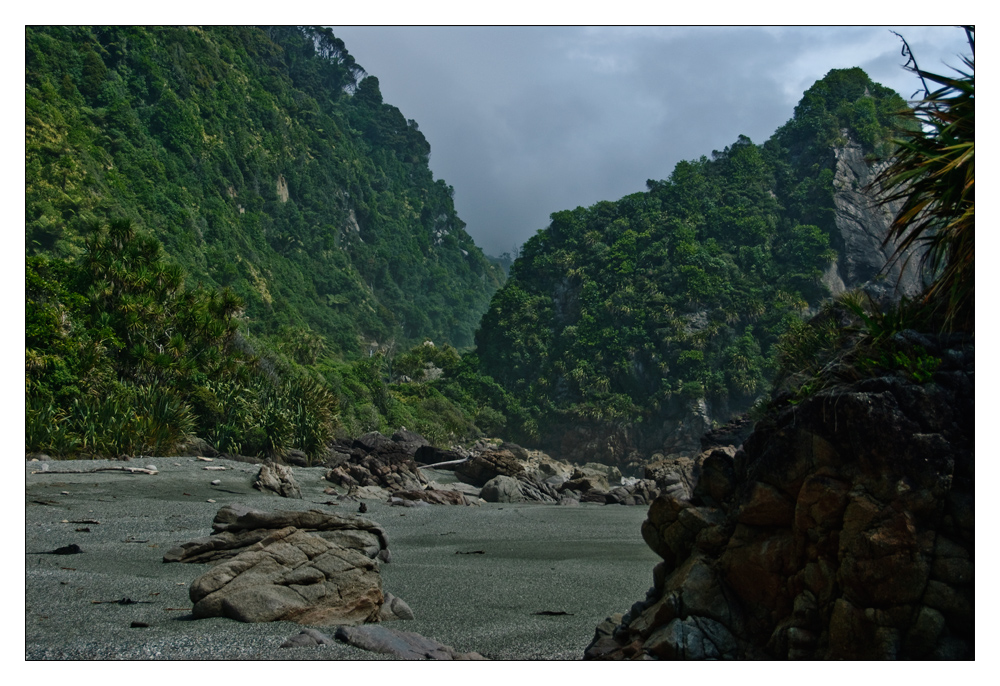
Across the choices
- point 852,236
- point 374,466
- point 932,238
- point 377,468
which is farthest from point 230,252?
point 932,238

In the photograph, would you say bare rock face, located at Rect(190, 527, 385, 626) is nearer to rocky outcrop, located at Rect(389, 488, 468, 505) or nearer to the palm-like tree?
the palm-like tree

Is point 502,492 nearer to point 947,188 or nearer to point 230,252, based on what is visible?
point 947,188

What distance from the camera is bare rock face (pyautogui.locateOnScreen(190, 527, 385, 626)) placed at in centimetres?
448

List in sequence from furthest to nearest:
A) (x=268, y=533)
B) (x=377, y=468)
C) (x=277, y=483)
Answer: (x=377, y=468), (x=277, y=483), (x=268, y=533)

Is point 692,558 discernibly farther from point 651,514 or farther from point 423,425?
point 423,425

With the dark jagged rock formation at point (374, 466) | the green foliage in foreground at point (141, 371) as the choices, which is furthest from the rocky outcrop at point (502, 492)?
the green foliage in foreground at point (141, 371)

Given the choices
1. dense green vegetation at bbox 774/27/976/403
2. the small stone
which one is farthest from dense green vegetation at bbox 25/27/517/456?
dense green vegetation at bbox 774/27/976/403

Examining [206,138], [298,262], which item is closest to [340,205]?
[298,262]

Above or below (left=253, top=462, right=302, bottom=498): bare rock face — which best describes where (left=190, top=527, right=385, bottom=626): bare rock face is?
above

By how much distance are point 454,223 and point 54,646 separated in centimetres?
11561

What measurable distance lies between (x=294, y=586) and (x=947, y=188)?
15.8 ft

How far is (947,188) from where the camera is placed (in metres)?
3.84

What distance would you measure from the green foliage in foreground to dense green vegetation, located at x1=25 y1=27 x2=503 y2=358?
68.6 ft

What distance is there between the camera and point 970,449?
3.34m
